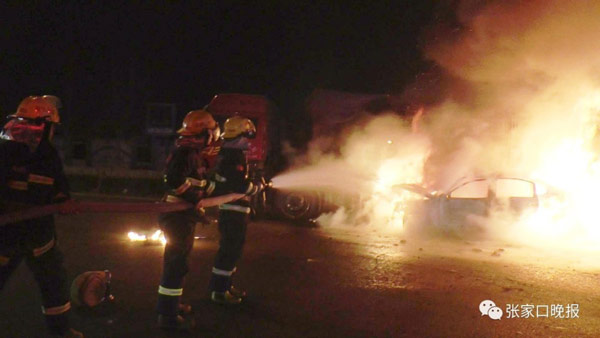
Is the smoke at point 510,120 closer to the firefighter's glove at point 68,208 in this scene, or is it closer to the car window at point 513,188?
the car window at point 513,188

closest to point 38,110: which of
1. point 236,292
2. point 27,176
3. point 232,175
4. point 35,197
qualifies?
point 27,176

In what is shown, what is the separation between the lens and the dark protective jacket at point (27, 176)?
4.15m

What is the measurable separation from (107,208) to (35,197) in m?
0.56

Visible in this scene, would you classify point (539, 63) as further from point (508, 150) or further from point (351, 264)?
point (351, 264)

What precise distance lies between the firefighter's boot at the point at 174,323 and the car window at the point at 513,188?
24.2 feet

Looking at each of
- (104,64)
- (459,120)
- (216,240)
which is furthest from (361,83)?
(216,240)

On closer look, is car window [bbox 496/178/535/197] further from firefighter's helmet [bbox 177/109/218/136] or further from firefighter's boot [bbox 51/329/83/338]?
firefighter's boot [bbox 51/329/83/338]

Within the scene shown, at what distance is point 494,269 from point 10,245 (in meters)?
6.21

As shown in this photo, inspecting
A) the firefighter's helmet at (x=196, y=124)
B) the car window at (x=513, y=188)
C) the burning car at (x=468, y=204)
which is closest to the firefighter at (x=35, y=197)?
the firefighter's helmet at (x=196, y=124)

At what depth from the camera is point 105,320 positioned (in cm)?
523

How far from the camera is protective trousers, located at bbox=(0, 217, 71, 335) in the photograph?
4.12 meters

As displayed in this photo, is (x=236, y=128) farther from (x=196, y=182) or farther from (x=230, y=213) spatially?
(x=196, y=182)

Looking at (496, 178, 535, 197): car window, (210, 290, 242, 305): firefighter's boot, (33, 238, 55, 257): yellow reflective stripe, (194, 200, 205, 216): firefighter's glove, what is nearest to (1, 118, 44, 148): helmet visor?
(33, 238, 55, 257): yellow reflective stripe

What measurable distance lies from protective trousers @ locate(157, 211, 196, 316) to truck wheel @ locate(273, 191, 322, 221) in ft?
27.4
